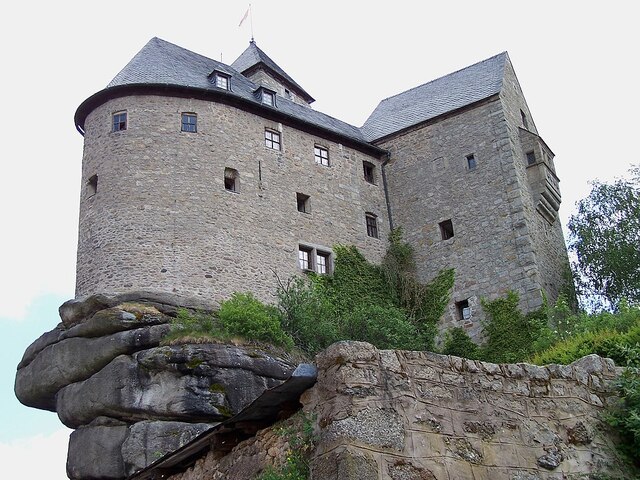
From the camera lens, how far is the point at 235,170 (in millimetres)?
25000

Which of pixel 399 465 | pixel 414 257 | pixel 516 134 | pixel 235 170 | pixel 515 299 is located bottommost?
pixel 399 465

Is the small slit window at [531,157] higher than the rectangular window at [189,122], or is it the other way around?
the rectangular window at [189,122]

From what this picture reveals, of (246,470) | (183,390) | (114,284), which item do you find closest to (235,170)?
(114,284)

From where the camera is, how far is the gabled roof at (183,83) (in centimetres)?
2517

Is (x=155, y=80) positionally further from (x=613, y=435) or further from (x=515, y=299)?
(x=613, y=435)

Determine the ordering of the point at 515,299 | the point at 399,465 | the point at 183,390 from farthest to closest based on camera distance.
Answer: the point at 515,299 → the point at 183,390 → the point at 399,465

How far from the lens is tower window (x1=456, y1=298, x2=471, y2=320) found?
25656 millimetres

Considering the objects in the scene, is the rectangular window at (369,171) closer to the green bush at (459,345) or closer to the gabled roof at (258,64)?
the green bush at (459,345)

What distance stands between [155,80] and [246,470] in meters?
19.1

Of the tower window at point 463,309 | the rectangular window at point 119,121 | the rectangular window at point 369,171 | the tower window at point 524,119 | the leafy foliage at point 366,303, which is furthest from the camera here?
the tower window at point 524,119

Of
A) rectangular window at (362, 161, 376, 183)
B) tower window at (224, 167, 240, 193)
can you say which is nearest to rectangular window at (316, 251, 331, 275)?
tower window at (224, 167, 240, 193)

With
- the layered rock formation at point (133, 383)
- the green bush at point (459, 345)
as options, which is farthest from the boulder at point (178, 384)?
the green bush at point (459, 345)

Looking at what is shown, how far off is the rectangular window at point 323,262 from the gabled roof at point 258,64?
46.7 feet

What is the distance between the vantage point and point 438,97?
31.0 metres
